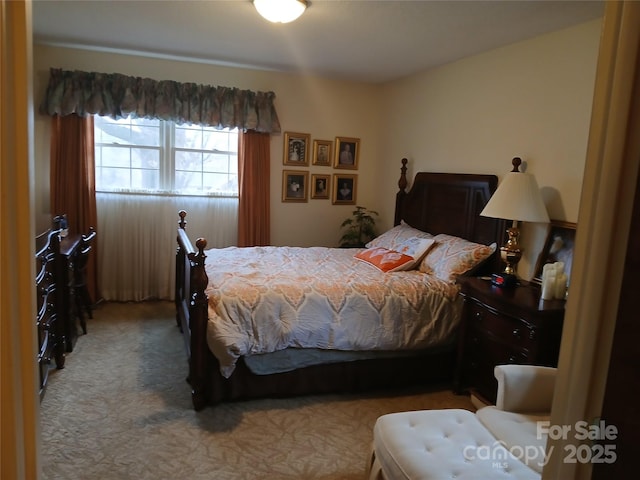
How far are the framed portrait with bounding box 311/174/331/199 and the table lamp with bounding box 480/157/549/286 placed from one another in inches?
90.5

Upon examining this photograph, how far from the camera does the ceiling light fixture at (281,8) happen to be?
2.54 metres

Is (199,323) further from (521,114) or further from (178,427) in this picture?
(521,114)

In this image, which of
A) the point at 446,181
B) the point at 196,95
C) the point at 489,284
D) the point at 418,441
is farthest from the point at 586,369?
the point at 196,95

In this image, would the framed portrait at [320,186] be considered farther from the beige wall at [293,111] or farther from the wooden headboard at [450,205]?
the wooden headboard at [450,205]

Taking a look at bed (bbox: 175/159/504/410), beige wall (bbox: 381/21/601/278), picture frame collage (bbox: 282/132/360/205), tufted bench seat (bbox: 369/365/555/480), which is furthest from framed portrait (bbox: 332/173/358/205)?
tufted bench seat (bbox: 369/365/555/480)

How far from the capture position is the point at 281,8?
258 centimetres

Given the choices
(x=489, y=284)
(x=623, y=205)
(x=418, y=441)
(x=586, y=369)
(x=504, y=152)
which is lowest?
(x=418, y=441)

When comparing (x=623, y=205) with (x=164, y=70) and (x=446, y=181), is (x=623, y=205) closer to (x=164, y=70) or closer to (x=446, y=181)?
(x=446, y=181)

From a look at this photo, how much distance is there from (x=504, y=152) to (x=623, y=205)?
9.67 ft

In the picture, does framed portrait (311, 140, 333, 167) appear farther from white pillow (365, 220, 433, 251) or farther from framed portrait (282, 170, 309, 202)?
white pillow (365, 220, 433, 251)

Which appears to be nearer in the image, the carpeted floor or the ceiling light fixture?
the carpeted floor

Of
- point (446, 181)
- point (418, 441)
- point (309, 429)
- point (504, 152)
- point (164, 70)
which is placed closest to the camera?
point (418, 441)

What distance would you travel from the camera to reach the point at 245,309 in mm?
2660

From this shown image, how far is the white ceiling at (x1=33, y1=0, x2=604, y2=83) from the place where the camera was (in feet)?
8.81
